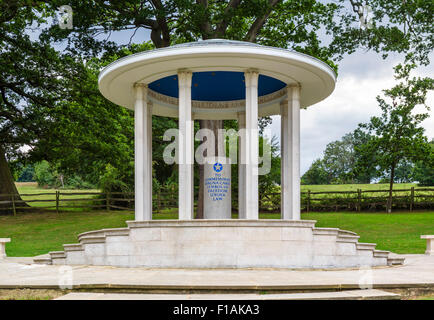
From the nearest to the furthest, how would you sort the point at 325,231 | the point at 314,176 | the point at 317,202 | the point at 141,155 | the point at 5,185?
Answer: the point at 325,231
the point at 141,155
the point at 5,185
the point at 317,202
the point at 314,176

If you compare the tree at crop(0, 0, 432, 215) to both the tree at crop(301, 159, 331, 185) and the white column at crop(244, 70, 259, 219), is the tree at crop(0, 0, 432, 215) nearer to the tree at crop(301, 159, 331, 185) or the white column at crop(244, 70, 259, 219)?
the white column at crop(244, 70, 259, 219)

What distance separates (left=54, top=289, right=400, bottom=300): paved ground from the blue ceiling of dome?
9.37 meters

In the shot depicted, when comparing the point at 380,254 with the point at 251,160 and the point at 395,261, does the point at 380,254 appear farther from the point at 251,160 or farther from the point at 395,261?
the point at 251,160

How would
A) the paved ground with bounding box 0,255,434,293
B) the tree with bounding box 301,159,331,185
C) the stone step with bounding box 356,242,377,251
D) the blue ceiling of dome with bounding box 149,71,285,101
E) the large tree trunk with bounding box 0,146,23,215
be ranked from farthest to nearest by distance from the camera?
the tree with bounding box 301,159,331,185
the large tree trunk with bounding box 0,146,23,215
the blue ceiling of dome with bounding box 149,71,285,101
the stone step with bounding box 356,242,377,251
the paved ground with bounding box 0,255,434,293

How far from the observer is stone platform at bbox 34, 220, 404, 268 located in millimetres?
11227

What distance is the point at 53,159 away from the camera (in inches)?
1284

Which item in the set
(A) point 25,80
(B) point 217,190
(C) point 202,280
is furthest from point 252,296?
(A) point 25,80

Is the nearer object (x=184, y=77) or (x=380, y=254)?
(x=380, y=254)

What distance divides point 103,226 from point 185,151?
538 inches

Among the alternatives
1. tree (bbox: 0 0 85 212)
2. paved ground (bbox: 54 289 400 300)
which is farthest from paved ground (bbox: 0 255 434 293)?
tree (bbox: 0 0 85 212)

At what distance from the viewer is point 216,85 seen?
664 inches
